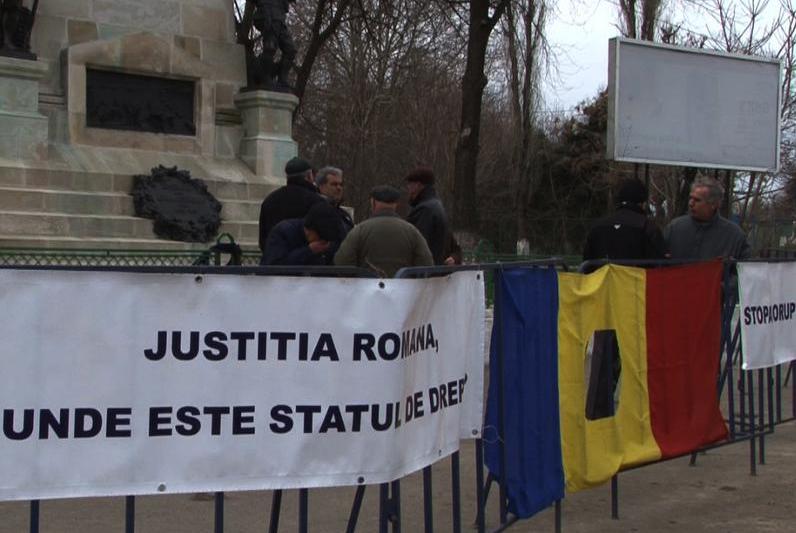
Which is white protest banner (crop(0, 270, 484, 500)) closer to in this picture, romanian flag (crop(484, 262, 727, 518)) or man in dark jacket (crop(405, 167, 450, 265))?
romanian flag (crop(484, 262, 727, 518))

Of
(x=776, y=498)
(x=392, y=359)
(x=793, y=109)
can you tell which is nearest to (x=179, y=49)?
(x=776, y=498)

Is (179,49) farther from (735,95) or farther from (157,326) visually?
(157,326)

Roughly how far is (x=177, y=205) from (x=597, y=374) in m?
8.84

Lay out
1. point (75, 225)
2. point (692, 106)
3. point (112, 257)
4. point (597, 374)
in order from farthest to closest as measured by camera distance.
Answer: point (75, 225) < point (692, 106) < point (112, 257) < point (597, 374)

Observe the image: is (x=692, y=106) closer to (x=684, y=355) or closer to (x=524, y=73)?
(x=684, y=355)

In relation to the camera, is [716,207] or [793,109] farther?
[793,109]

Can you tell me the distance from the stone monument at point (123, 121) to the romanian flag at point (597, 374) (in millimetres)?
7840

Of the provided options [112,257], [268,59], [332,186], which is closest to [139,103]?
[268,59]

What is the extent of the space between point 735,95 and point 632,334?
8.17 metres

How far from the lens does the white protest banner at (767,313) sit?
7.39 meters

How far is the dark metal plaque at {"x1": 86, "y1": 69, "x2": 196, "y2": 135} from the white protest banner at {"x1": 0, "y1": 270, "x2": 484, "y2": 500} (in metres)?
10.6

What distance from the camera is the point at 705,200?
836cm

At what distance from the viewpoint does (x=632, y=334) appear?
620 centimetres

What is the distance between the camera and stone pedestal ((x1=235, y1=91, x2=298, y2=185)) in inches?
604
